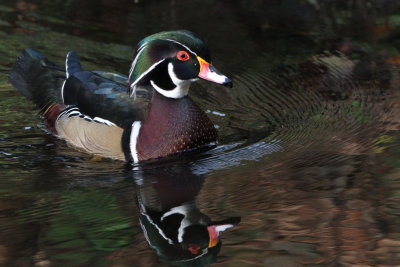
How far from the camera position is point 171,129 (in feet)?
20.5

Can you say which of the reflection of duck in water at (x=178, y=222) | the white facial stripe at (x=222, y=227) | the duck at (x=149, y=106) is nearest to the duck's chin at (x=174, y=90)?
the duck at (x=149, y=106)

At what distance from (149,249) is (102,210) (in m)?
0.69

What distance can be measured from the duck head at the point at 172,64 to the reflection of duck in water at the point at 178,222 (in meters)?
0.94

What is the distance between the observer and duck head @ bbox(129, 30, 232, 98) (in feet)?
19.9

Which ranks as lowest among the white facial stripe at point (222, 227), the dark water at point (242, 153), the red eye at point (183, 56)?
the white facial stripe at point (222, 227)

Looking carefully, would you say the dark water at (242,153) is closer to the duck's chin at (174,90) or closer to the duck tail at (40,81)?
the duck tail at (40,81)

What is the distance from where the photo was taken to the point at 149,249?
430 centimetres

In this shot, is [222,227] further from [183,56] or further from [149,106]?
[149,106]

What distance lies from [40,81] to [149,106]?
159 centimetres

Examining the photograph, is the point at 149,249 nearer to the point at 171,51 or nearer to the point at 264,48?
the point at 171,51

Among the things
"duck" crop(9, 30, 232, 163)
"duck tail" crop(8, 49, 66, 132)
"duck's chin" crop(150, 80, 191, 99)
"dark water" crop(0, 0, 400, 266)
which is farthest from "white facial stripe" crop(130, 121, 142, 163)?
"duck tail" crop(8, 49, 66, 132)

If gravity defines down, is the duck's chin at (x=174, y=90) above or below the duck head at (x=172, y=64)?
below

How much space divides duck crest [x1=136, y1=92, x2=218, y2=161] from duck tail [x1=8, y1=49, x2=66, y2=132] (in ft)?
4.14

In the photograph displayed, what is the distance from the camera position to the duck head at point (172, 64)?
6066 mm
